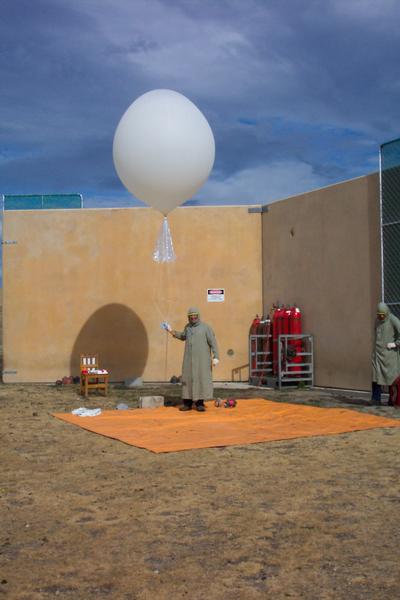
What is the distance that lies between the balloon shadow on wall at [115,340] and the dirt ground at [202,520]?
246 inches

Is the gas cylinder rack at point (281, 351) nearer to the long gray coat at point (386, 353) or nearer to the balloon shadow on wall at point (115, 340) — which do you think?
the balloon shadow on wall at point (115, 340)

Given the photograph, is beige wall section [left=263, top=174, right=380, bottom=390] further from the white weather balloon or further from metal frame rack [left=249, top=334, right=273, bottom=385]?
the white weather balloon

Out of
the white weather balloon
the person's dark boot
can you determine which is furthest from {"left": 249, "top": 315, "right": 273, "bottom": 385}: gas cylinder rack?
the white weather balloon

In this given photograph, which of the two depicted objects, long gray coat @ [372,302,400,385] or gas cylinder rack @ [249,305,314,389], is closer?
long gray coat @ [372,302,400,385]

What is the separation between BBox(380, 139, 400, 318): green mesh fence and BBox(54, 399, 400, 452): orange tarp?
2276 mm

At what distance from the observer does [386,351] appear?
9.55 m

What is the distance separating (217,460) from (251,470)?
0.54 metres

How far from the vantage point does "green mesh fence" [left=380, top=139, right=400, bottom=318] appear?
34.6 feet

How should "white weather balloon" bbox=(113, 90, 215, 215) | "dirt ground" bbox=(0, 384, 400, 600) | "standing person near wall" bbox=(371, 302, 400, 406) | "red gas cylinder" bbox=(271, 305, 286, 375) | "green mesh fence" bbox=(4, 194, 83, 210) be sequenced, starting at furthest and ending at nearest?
"green mesh fence" bbox=(4, 194, 83, 210)
"red gas cylinder" bbox=(271, 305, 286, 375)
"standing person near wall" bbox=(371, 302, 400, 406)
"white weather balloon" bbox=(113, 90, 215, 215)
"dirt ground" bbox=(0, 384, 400, 600)

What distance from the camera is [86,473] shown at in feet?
19.2

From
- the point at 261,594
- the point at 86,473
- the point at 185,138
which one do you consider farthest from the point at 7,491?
the point at 185,138

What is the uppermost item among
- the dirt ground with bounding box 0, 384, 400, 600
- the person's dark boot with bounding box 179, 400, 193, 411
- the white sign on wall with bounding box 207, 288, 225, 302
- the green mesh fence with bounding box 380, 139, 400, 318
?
the green mesh fence with bounding box 380, 139, 400, 318

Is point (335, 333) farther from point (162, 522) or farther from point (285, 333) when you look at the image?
point (162, 522)

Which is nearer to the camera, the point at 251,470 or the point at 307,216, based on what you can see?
the point at 251,470
